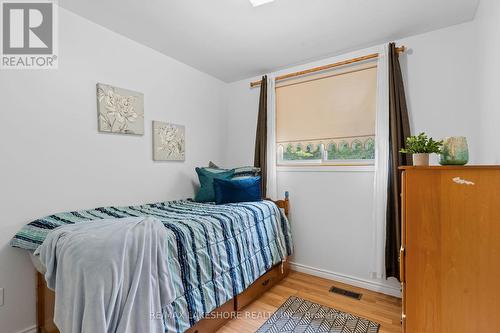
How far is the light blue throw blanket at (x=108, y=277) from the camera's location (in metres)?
1.06

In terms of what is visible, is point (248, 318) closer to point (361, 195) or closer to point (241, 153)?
point (361, 195)

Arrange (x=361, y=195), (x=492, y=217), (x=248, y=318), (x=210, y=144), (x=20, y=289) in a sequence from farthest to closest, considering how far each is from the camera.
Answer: (x=210, y=144) < (x=361, y=195) < (x=248, y=318) < (x=20, y=289) < (x=492, y=217)

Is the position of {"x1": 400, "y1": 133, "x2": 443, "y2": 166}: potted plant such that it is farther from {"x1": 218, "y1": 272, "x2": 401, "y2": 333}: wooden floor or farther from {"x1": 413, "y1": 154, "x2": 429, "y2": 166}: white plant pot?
{"x1": 218, "y1": 272, "x2": 401, "y2": 333}: wooden floor

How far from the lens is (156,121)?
256 centimetres

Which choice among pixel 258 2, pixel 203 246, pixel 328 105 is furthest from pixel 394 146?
pixel 203 246

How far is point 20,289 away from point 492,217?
9.48 feet

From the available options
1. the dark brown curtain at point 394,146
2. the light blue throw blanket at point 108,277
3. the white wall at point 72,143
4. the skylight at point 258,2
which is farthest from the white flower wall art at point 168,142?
the dark brown curtain at point 394,146

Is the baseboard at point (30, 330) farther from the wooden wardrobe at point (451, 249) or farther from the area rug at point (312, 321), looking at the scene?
the wooden wardrobe at point (451, 249)

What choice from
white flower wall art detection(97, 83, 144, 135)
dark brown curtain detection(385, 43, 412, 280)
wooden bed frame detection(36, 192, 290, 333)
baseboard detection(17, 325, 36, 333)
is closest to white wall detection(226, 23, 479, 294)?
dark brown curtain detection(385, 43, 412, 280)

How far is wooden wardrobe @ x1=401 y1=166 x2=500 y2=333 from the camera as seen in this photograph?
1065mm

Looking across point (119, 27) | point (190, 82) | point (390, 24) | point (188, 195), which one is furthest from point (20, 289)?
point (390, 24)

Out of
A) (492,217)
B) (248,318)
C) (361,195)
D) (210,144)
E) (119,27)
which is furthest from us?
(210,144)

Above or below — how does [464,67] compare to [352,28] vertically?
below

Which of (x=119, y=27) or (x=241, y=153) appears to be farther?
(x=241, y=153)
